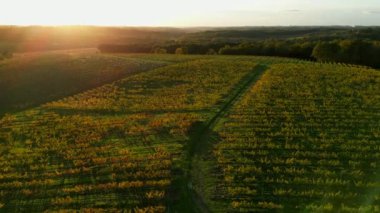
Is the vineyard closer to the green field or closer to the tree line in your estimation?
the green field

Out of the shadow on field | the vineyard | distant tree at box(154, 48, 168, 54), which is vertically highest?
the vineyard

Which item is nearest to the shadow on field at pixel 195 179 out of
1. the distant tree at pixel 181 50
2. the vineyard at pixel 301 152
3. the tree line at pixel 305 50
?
the vineyard at pixel 301 152

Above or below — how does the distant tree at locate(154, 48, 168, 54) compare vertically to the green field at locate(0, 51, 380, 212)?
below

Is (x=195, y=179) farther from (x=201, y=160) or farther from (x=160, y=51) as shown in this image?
(x=160, y=51)

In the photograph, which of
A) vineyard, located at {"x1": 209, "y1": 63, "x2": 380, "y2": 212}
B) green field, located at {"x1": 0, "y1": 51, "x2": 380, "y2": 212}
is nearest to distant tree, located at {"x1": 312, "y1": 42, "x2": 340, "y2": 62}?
green field, located at {"x1": 0, "y1": 51, "x2": 380, "y2": 212}

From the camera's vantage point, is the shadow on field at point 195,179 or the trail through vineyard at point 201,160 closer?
the shadow on field at point 195,179

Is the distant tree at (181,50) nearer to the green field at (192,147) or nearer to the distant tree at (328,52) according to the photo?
the distant tree at (328,52)
